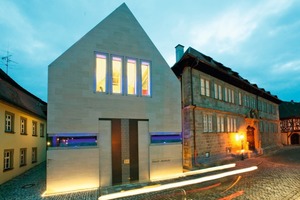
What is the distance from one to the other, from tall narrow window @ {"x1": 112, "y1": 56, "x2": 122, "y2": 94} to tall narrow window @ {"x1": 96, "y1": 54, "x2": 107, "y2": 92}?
1.89 ft

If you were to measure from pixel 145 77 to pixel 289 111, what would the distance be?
157 feet

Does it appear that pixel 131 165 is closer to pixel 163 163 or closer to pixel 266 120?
pixel 163 163

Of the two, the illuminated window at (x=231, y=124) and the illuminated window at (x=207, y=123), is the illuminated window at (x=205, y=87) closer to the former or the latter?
the illuminated window at (x=207, y=123)

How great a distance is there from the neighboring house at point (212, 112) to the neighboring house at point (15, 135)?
12.9 m

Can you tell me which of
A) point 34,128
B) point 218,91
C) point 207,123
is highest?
point 218,91

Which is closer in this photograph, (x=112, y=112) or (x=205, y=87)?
(x=112, y=112)

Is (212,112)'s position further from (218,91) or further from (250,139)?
(250,139)

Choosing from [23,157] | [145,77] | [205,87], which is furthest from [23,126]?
[205,87]

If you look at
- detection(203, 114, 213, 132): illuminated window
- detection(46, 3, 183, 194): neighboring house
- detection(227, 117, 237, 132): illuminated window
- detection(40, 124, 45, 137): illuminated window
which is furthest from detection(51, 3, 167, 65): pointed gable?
detection(40, 124, 45, 137): illuminated window

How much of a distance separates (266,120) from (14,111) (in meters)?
33.1

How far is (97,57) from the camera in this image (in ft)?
42.8

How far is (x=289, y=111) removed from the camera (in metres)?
49.8

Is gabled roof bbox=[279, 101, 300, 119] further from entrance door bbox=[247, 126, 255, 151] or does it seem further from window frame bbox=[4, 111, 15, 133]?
window frame bbox=[4, 111, 15, 133]

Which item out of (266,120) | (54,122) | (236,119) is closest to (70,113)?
(54,122)
